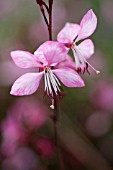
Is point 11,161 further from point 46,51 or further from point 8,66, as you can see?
point 46,51

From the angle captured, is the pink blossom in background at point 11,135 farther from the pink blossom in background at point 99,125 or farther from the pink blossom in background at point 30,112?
the pink blossom in background at point 99,125

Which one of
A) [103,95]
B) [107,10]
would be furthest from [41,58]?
[107,10]

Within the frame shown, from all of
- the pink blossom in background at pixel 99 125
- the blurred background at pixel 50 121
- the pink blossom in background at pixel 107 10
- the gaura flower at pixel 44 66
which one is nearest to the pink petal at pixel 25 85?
the gaura flower at pixel 44 66

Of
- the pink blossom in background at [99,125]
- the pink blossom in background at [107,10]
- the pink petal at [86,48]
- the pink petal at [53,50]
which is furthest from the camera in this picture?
the pink blossom in background at [107,10]

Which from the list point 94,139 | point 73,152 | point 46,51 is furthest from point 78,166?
point 46,51

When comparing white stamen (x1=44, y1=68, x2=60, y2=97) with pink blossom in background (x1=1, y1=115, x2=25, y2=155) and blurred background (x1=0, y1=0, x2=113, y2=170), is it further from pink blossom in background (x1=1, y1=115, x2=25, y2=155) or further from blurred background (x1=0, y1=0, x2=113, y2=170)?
pink blossom in background (x1=1, y1=115, x2=25, y2=155)

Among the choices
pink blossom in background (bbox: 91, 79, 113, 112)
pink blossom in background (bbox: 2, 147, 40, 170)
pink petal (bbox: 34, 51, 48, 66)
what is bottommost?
pink blossom in background (bbox: 2, 147, 40, 170)

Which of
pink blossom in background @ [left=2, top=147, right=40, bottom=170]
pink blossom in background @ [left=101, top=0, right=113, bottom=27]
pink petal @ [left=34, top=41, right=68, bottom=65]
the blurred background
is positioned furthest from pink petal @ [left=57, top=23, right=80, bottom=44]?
pink blossom in background @ [left=101, top=0, right=113, bottom=27]
